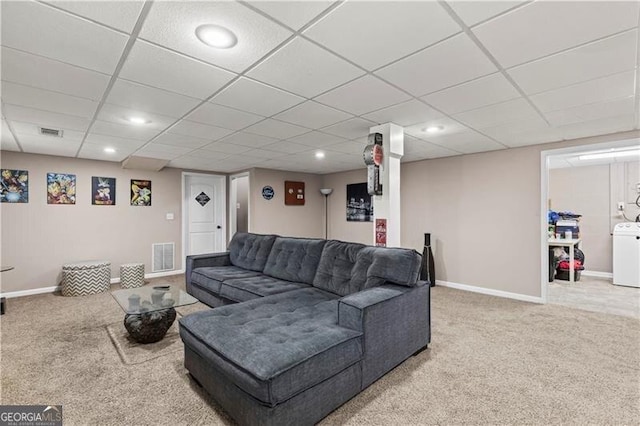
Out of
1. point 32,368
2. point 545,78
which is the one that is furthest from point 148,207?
point 545,78

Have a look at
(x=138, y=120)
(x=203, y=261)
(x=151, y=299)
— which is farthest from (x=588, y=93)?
(x=203, y=261)

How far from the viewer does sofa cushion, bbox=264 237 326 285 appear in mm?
3479

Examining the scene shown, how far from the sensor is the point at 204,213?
6.80 m

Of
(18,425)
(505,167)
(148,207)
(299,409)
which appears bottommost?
(18,425)

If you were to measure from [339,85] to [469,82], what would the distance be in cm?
100

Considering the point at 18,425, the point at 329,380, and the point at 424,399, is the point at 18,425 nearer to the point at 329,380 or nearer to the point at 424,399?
the point at 329,380

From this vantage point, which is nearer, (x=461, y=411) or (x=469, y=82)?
(x=461, y=411)

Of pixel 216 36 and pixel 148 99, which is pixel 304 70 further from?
pixel 148 99

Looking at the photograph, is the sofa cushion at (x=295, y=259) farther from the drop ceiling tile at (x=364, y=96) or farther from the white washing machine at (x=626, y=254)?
the white washing machine at (x=626, y=254)

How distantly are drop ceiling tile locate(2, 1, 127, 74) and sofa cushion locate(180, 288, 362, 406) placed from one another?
1844 millimetres

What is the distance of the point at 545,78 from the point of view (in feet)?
7.34

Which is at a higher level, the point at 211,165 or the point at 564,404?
the point at 211,165

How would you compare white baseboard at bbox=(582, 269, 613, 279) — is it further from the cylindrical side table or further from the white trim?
the white trim

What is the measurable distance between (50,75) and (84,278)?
11.8 ft
